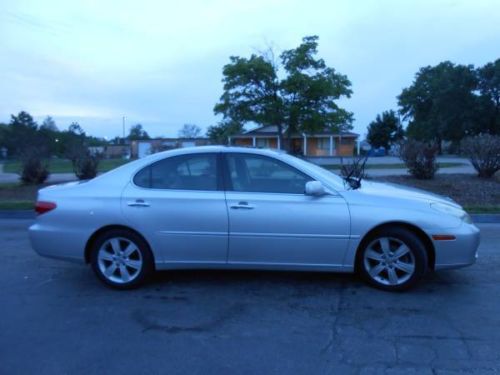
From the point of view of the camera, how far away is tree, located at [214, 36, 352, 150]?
1033 inches

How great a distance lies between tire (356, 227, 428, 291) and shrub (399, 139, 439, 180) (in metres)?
9.96

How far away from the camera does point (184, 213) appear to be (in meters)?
4.42

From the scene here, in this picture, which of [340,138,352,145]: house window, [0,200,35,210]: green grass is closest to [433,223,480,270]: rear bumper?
[0,200,35,210]: green grass

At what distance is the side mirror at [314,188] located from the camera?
4234 mm

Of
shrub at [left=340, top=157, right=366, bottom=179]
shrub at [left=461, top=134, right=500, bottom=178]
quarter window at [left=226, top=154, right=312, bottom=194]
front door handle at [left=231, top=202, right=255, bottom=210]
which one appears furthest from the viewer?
shrub at [left=461, top=134, right=500, bottom=178]

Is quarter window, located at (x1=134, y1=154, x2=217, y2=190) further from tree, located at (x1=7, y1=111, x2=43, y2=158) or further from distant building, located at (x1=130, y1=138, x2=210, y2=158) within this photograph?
tree, located at (x1=7, y1=111, x2=43, y2=158)

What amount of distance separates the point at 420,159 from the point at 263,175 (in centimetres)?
1039

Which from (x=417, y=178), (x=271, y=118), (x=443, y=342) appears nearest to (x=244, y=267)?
(x=443, y=342)

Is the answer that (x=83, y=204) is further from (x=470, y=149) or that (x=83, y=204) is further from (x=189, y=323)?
(x=470, y=149)

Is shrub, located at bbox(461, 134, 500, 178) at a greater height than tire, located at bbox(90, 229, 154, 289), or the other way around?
shrub, located at bbox(461, 134, 500, 178)

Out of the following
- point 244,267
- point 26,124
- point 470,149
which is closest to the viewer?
point 244,267

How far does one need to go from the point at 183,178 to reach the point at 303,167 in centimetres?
128

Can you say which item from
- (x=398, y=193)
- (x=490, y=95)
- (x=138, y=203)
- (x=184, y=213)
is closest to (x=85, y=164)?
(x=138, y=203)

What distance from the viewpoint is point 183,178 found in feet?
15.1
